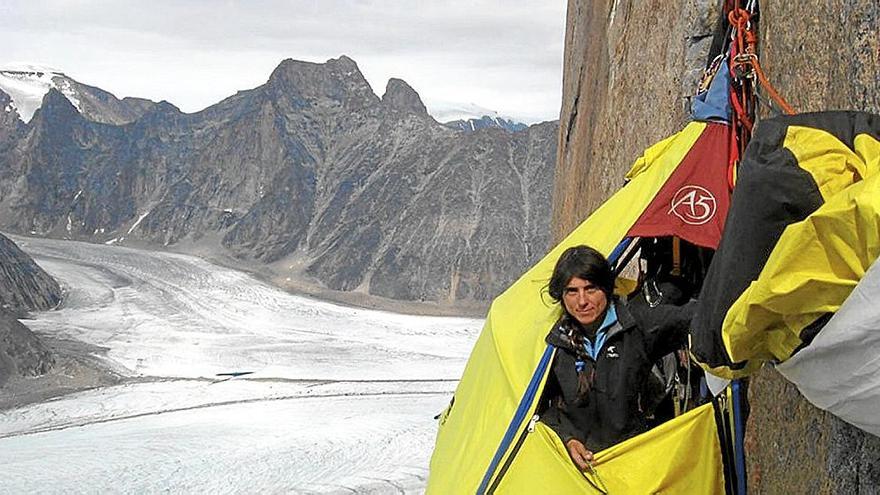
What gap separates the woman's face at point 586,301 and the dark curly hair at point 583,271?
0.02 m

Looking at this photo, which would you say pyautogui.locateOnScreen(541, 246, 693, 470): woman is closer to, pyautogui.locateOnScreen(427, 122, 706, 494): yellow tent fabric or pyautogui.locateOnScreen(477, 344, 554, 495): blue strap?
pyautogui.locateOnScreen(477, 344, 554, 495): blue strap

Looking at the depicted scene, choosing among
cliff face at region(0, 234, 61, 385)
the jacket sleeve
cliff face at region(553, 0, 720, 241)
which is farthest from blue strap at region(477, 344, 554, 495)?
cliff face at region(0, 234, 61, 385)

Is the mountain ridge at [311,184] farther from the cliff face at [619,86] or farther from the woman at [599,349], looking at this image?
the woman at [599,349]

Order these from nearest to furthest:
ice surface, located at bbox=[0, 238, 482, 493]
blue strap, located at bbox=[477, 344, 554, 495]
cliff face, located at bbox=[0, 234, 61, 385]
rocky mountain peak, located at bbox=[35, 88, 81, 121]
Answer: blue strap, located at bbox=[477, 344, 554, 495]
ice surface, located at bbox=[0, 238, 482, 493]
cliff face, located at bbox=[0, 234, 61, 385]
rocky mountain peak, located at bbox=[35, 88, 81, 121]

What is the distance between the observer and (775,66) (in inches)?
131

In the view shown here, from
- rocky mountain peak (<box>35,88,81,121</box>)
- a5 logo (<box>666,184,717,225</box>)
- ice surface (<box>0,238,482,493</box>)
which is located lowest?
ice surface (<box>0,238,482,493</box>)

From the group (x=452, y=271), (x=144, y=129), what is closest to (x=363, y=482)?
(x=452, y=271)

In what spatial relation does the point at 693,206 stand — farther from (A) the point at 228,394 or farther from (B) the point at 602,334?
(A) the point at 228,394

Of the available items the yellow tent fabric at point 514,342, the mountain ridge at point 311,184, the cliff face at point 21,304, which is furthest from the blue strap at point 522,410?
the mountain ridge at point 311,184

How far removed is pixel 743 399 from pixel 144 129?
53262 millimetres

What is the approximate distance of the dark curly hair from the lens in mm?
3158

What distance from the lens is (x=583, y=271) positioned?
315 centimetres

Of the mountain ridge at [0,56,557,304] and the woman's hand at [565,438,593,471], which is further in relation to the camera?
the mountain ridge at [0,56,557,304]

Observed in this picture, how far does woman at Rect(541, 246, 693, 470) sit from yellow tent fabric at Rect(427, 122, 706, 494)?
206mm
